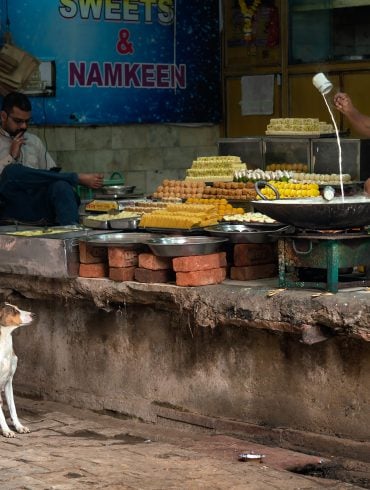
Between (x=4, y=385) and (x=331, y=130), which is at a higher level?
(x=331, y=130)

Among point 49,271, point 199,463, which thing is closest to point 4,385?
point 49,271

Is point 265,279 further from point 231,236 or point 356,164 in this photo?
point 356,164

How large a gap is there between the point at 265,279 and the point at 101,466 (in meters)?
1.72

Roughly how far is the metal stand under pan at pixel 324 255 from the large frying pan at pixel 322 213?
0.20 feet

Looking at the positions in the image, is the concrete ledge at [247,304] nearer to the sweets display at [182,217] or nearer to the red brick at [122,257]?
the red brick at [122,257]

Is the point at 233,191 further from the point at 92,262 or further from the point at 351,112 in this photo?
the point at 92,262

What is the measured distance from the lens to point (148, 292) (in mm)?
7742

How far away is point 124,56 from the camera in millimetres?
12719

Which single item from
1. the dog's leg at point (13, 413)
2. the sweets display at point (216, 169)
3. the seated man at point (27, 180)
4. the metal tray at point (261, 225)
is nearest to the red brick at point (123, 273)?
the metal tray at point (261, 225)

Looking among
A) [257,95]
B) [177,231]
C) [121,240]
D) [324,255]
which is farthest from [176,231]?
[257,95]

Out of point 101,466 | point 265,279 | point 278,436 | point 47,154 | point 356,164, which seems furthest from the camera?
point 47,154

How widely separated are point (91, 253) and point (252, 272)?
1.14m

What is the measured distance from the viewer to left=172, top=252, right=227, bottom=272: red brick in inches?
298

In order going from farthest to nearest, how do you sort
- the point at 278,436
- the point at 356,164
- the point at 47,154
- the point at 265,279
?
1. the point at 47,154
2. the point at 356,164
3. the point at 265,279
4. the point at 278,436
